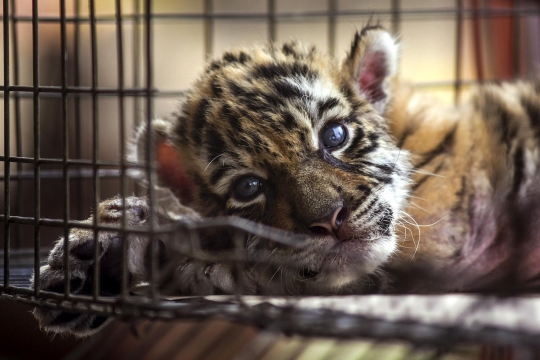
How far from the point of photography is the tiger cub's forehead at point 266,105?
1585 millimetres

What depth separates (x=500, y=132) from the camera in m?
2.21

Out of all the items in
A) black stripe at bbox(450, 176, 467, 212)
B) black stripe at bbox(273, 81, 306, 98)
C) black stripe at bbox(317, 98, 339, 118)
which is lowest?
black stripe at bbox(450, 176, 467, 212)

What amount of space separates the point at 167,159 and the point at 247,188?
0.34m

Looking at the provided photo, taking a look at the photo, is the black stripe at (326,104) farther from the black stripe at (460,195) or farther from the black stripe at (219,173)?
the black stripe at (460,195)

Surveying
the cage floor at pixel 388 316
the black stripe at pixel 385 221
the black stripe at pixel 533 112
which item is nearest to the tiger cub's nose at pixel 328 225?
the black stripe at pixel 385 221

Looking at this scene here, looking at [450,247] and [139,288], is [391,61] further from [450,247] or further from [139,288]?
[139,288]

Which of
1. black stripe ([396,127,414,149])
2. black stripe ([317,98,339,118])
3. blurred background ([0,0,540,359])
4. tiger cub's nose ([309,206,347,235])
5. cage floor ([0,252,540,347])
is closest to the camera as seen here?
cage floor ([0,252,540,347])

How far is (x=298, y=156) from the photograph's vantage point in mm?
1559

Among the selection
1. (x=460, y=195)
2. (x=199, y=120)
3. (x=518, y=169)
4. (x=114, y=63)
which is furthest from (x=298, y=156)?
(x=114, y=63)

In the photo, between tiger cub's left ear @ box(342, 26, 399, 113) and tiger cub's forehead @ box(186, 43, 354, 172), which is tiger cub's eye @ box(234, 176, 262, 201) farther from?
tiger cub's left ear @ box(342, 26, 399, 113)

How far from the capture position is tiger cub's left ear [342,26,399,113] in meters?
1.93

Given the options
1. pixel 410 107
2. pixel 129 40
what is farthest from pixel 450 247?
pixel 129 40

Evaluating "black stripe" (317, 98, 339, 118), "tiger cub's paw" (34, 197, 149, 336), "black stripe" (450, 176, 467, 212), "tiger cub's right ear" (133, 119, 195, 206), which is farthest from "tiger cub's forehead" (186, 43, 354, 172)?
"black stripe" (450, 176, 467, 212)

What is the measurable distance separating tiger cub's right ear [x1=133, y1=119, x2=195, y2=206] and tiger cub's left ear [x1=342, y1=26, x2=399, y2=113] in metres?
0.57
